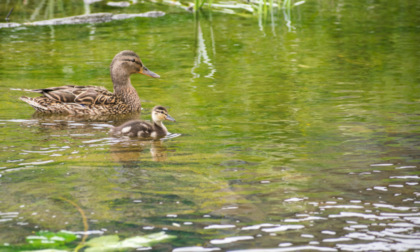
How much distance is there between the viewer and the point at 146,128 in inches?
258

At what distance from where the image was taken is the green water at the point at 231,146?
12.4ft

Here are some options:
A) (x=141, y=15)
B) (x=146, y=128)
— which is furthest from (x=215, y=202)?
(x=141, y=15)

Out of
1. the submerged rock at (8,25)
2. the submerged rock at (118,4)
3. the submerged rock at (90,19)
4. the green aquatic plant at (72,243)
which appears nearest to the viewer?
the green aquatic plant at (72,243)

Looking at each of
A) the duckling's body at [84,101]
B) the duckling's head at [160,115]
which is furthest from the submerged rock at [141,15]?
the duckling's head at [160,115]

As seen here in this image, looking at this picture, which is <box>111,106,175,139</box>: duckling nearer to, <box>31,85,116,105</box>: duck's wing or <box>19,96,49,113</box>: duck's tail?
<box>31,85,116,105</box>: duck's wing

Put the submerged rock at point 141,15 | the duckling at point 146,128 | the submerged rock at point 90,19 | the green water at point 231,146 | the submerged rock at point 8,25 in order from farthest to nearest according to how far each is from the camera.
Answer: the submerged rock at point 141,15, the submerged rock at point 90,19, the submerged rock at point 8,25, the duckling at point 146,128, the green water at point 231,146

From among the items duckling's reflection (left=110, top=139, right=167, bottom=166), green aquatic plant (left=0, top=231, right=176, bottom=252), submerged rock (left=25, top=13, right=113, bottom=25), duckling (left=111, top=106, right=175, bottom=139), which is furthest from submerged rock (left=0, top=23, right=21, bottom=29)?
green aquatic plant (left=0, top=231, right=176, bottom=252)

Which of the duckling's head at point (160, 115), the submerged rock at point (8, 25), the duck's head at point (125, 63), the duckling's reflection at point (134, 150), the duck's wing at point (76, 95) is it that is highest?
the submerged rock at point (8, 25)

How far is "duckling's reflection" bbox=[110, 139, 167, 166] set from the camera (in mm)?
5492

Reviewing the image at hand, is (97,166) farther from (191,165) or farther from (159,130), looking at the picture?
(159,130)

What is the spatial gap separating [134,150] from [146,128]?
24.8 inches

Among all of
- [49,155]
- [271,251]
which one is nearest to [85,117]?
[49,155]

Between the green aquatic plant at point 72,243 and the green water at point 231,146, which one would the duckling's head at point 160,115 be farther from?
the green aquatic plant at point 72,243

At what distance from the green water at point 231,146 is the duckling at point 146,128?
16 cm
